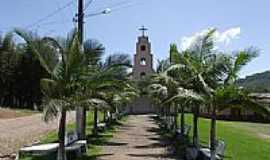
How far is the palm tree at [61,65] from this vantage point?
1409cm

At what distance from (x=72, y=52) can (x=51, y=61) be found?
30.3 inches

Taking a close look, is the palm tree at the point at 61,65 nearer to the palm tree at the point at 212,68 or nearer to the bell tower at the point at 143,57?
the palm tree at the point at 212,68

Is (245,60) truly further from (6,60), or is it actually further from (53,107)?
(6,60)

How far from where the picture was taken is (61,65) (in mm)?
14523

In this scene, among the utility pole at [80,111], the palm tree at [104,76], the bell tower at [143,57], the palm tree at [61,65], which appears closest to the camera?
the palm tree at [61,65]

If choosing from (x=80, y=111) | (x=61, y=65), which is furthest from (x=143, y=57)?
(x=61, y=65)

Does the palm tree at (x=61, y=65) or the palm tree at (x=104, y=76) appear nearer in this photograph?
the palm tree at (x=61, y=65)

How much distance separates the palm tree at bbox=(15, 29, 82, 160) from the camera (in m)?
14.1

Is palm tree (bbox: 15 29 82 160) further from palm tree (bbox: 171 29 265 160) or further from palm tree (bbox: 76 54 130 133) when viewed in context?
palm tree (bbox: 171 29 265 160)

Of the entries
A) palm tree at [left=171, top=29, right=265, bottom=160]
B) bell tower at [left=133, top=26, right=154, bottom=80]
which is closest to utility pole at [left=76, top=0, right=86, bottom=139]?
palm tree at [left=171, top=29, right=265, bottom=160]

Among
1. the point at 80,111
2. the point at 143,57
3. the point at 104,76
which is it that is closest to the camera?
the point at 104,76

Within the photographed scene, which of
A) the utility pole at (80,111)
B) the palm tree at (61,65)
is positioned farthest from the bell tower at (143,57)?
the palm tree at (61,65)

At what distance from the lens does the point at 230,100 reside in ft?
49.3

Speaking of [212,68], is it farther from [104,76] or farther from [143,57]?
[143,57]
